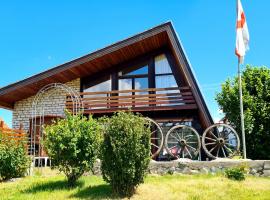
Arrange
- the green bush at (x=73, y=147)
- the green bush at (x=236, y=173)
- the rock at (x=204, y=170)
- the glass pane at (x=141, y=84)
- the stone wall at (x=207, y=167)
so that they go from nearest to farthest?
the green bush at (x=73, y=147) < the green bush at (x=236, y=173) < the stone wall at (x=207, y=167) < the rock at (x=204, y=170) < the glass pane at (x=141, y=84)

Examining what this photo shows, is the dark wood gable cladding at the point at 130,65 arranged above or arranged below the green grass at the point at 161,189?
above

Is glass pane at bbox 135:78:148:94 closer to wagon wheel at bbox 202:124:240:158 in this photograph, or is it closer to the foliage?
the foliage

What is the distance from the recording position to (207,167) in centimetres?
1080

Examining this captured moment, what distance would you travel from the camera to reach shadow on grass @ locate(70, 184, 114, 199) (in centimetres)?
807

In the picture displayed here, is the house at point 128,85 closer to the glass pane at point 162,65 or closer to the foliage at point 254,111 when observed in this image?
the glass pane at point 162,65

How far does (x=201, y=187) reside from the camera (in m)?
8.89

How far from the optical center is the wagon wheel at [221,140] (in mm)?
13030

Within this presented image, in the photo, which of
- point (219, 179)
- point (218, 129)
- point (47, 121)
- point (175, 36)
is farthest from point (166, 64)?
point (219, 179)

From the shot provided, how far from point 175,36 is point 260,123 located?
5.24 meters

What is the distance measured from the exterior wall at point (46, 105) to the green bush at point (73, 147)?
23.9 feet

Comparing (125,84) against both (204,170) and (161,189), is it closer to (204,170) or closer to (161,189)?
(204,170)

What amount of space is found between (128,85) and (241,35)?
621 centimetres

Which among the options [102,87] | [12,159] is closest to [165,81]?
[102,87]

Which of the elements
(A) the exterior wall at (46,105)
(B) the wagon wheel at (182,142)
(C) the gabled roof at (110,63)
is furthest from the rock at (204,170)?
(A) the exterior wall at (46,105)
